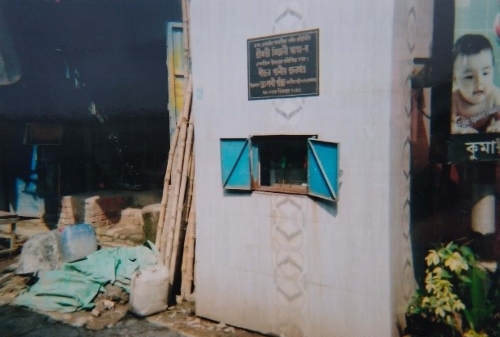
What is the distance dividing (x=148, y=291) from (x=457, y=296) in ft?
14.2

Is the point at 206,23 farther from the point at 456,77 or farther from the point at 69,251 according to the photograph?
the point at 69,251

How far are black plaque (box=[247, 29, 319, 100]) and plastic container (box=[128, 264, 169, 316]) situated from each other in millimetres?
3153

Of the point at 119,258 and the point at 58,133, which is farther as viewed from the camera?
the point at 58,133

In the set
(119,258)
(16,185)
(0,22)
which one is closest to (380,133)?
(119,258)

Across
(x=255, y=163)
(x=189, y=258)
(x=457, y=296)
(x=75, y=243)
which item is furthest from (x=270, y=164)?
(x=75, y=243)

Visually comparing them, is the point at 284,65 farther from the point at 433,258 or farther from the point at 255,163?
the point at 433,258

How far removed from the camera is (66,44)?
10727mm

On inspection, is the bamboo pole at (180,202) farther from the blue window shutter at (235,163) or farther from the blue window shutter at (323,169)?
A: the blue window shutter at (323,169)

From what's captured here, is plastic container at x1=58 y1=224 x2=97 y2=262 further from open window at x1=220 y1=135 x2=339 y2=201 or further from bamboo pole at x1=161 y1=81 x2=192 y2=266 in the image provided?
open window at x1=220 y1=135 x2=339 y2=201

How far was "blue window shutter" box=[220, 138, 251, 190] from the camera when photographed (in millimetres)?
5699

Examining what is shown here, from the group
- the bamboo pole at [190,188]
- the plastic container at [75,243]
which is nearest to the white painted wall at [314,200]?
the bamboo pole at [190,188]

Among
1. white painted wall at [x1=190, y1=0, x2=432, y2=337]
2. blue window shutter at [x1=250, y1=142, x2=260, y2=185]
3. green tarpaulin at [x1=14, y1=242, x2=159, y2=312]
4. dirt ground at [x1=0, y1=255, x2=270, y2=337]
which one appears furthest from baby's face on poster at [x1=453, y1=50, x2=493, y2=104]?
green tarpaulin at [x1=14, y1=242, x2=159, y2=312]

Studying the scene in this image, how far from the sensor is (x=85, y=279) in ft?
23.2

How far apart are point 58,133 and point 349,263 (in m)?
8.93
